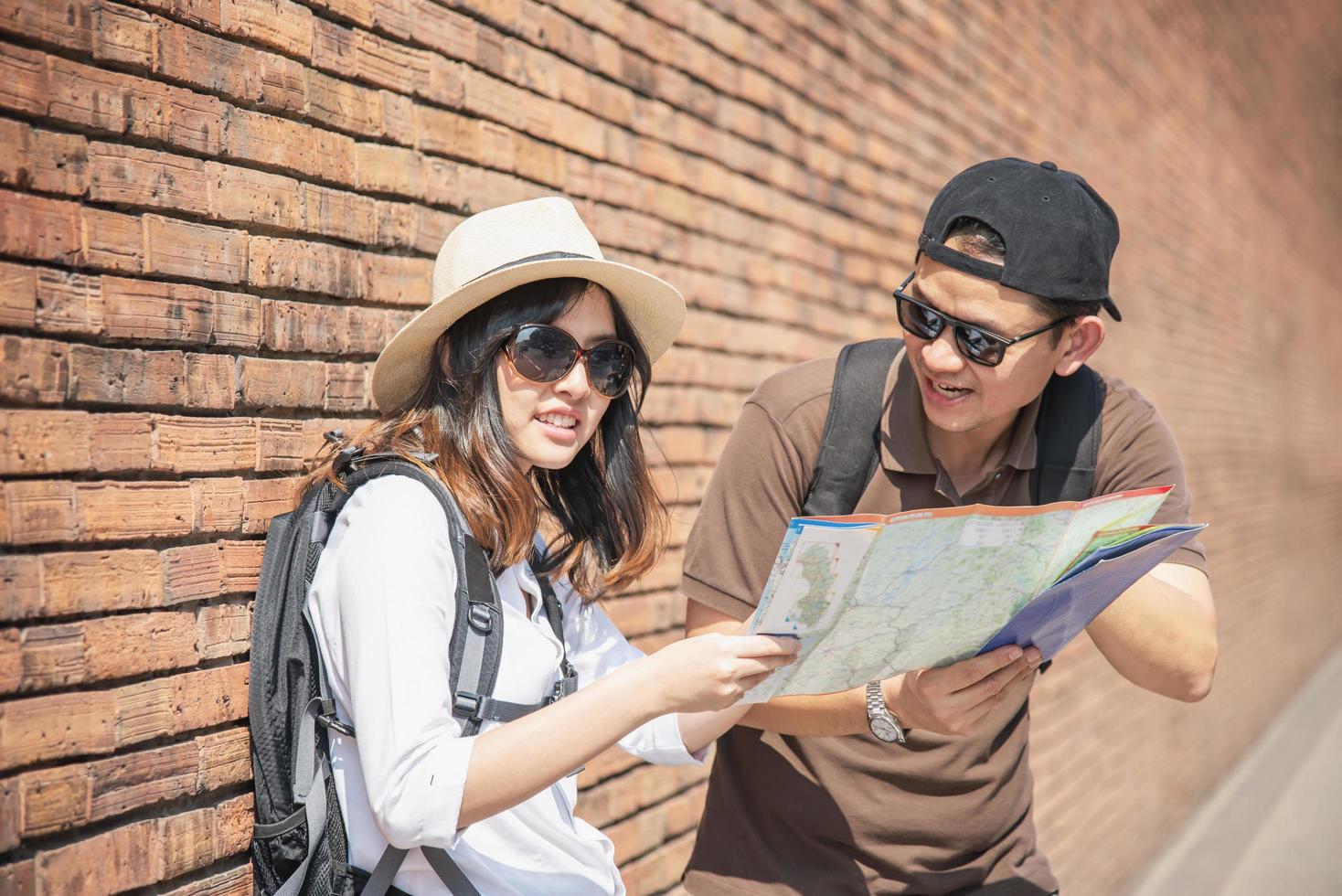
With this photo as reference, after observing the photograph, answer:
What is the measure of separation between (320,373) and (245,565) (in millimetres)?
391

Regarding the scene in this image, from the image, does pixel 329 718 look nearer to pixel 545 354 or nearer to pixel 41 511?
pixel 41 511

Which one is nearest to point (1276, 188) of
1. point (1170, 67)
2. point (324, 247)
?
point (1170, 67)

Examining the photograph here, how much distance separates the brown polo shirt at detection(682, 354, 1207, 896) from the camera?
2064 mm

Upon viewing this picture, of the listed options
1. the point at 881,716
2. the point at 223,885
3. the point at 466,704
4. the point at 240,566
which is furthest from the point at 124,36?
the point at 881,716

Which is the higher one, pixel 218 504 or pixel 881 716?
pixel 218 504

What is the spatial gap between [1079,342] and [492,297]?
1.08m

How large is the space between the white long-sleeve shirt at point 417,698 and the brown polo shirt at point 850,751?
38 cm

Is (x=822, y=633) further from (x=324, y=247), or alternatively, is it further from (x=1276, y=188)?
(x=1276, y=188)

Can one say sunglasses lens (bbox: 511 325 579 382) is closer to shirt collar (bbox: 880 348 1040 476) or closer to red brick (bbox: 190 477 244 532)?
red brick (bbox: 190 477 244 532)

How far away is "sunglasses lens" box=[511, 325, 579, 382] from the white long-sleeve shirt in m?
0.30

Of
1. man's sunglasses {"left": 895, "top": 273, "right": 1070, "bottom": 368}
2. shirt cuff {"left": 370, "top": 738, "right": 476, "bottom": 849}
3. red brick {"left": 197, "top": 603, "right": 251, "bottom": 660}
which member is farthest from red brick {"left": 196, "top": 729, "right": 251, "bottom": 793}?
man's sunglasses {"left": 895, "top": 273, "right": 1070, "bottom": 368}

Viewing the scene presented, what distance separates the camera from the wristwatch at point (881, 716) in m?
1.89

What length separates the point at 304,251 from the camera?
201 centimetres

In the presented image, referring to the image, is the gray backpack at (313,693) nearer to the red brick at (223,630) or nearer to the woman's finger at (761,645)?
the red brick at (223,630)
